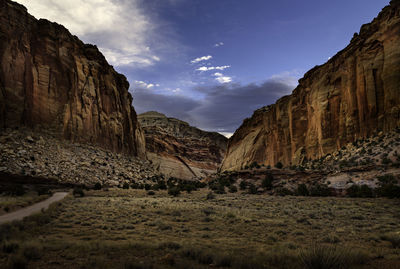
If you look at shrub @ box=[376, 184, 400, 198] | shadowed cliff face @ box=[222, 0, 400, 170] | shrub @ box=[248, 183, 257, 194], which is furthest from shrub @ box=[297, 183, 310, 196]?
shadowed cliff face @ box=[222, 0, 400, 170]

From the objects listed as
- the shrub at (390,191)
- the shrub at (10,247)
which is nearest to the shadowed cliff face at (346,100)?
the shrub at (390,191)

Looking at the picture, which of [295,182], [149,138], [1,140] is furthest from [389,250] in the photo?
[149,138]

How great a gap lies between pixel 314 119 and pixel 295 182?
15886 millimetres

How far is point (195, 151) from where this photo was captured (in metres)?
94.8

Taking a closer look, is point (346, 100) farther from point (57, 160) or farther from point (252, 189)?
point (57, 160)

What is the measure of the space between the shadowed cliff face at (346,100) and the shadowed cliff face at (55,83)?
34169mm

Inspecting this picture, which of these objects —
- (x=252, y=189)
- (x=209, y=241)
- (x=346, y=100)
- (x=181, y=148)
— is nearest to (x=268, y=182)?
(x=252, y=189)

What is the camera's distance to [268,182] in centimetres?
2648

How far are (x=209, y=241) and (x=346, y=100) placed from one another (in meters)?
30.5

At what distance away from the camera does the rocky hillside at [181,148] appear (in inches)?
2982

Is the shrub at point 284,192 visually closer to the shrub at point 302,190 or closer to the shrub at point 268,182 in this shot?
the shrub at point 302,190

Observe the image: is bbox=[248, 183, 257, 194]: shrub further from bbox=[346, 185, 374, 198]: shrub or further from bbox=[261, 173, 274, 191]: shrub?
bbox=[346, 185, 374, 198]: shrub

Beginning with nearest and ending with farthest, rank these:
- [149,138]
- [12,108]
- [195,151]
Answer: [12,108]
[149,138]
[195,151]

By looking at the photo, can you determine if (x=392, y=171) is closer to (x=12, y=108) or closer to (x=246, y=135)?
(x=12, y=108)
